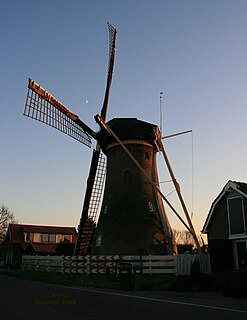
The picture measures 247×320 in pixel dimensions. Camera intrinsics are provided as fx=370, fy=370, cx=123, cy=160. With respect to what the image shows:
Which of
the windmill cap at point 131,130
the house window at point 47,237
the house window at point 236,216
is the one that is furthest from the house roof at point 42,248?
the house window at point 236,216

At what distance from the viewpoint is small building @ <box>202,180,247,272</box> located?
17.5 metres

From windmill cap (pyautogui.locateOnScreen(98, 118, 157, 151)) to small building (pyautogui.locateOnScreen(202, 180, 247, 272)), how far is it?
10.6 metres

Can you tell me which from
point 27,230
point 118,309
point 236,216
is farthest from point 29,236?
point 118,309

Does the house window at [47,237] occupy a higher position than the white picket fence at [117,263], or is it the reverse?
the house window at [47,237]

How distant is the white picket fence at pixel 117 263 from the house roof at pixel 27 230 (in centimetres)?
2062

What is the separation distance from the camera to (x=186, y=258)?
1930 cm

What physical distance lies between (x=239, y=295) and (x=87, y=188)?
1847 centimetres

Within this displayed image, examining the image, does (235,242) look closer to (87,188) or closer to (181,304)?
(181,304)

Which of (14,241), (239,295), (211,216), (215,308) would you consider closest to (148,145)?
(211,216)

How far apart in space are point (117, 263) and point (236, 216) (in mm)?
7013

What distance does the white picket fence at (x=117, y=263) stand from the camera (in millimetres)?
19145

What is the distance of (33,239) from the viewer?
5369 centimetres

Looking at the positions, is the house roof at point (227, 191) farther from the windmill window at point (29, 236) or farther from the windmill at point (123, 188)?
the windmill window at point (29, 236)

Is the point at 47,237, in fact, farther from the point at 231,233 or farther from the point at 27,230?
the point at 231,233
